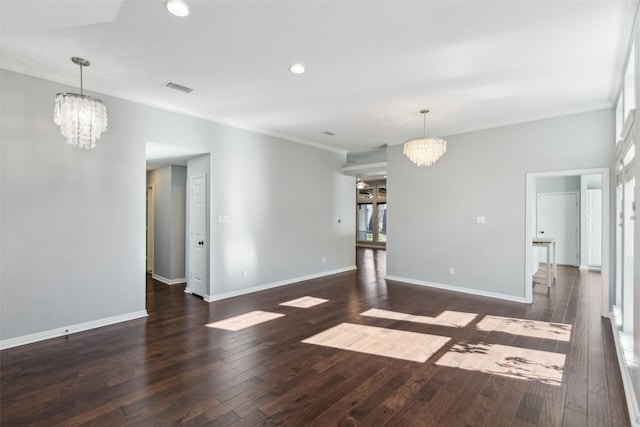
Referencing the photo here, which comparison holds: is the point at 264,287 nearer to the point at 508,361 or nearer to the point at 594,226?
the point at 508,361

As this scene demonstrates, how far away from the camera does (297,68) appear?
3.27 m

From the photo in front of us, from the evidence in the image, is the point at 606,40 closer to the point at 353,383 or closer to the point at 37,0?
the point at 353,383

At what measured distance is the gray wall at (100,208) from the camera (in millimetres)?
3283

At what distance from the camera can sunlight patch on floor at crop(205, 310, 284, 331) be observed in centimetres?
386

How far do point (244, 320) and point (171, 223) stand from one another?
3.17 metres

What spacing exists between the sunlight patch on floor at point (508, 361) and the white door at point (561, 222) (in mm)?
6808

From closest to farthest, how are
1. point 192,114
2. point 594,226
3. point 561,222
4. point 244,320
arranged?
point 244,320 < point 192,114 < point 594,226 < point 561,222

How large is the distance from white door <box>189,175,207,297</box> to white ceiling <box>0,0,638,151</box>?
130 centimetres

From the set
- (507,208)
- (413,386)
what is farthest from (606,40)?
(413,386)

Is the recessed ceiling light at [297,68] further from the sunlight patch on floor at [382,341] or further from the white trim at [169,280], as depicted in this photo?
the white trim at [169,280]

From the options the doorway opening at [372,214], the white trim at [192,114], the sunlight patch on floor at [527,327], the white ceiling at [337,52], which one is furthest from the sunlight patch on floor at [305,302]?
the doorway opening at [372,214]

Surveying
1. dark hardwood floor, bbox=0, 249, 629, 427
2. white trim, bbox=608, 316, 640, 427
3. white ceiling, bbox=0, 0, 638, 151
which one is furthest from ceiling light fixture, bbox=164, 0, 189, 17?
white trim, bbox=608, 316, 640, 427

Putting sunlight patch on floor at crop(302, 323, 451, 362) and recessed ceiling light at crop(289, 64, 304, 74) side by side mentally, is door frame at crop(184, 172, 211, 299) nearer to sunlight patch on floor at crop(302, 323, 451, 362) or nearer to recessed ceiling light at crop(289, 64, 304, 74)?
sunlight patch on floor at crop(302, 323, 451, 362)

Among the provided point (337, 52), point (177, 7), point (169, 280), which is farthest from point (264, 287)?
point (177, 7)
